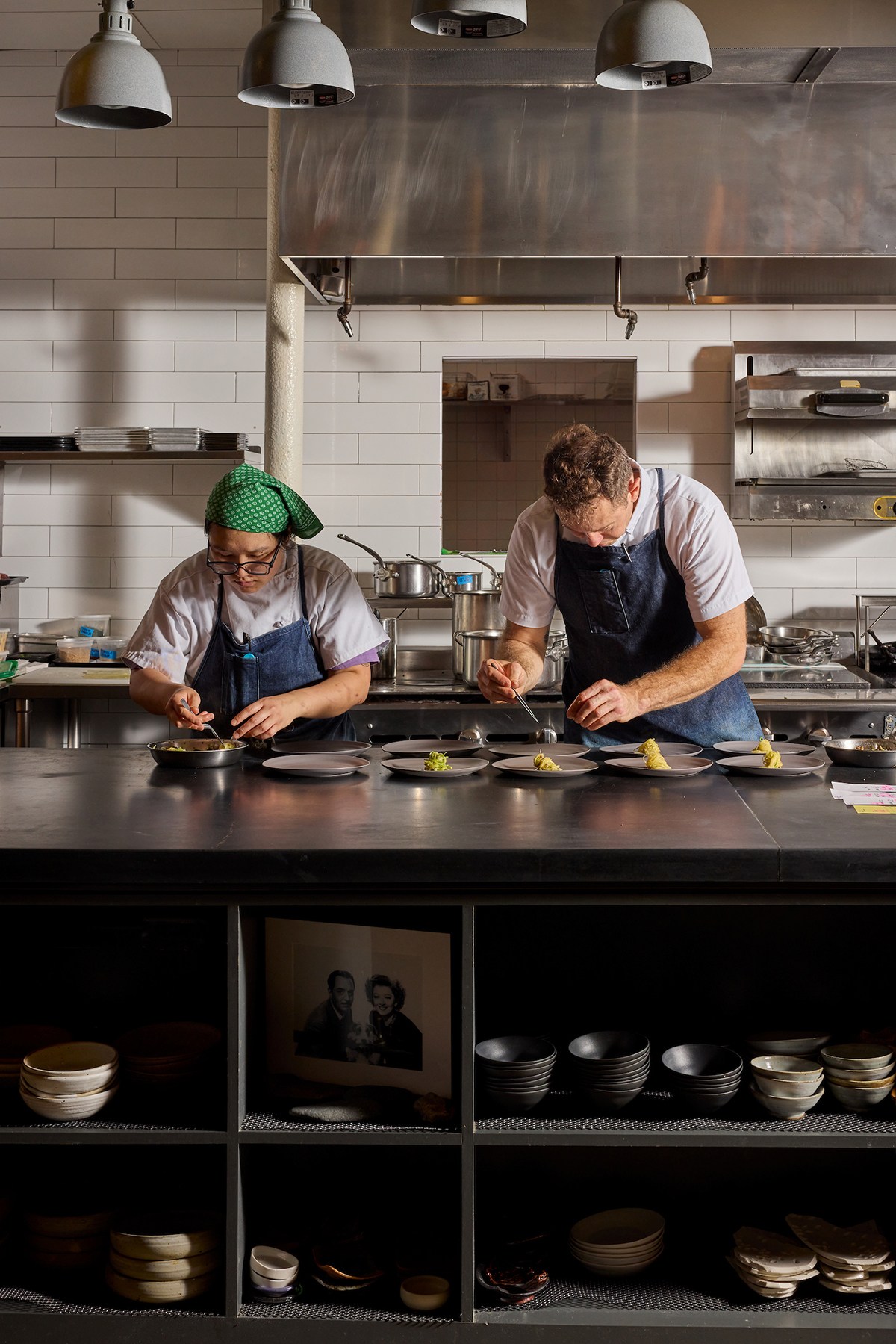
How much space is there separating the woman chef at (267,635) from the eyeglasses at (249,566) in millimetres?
12

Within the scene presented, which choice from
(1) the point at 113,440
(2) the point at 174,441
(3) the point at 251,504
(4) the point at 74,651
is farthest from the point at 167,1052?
(1) the point at 113,440

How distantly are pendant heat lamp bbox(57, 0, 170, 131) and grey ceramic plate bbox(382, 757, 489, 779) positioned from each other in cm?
157

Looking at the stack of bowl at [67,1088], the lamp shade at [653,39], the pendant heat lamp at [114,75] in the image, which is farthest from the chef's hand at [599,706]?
the pendant heat lamp at [114,75]

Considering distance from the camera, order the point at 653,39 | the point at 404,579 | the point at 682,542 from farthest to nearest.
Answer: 1. the point at 404,579
2. the point at 682,542
3. the point at 653,39

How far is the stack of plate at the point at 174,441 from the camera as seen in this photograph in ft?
17.5

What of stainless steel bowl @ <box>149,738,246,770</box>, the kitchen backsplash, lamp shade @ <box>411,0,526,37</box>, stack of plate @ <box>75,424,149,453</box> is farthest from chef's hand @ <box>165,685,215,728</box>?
the kitchen backsplash

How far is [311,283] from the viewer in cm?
396

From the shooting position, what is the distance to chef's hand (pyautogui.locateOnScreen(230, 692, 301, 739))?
9.63 feet

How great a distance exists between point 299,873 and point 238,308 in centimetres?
424

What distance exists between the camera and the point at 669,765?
279 centimetres

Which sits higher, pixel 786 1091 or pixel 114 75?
pixel 114 75

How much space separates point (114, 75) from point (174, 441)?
266 centimetres

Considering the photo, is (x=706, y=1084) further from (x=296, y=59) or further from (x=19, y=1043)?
(x=296, y=59)

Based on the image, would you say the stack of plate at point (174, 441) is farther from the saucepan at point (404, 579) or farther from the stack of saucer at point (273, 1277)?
the stack of saucer at point (273, 1277)
